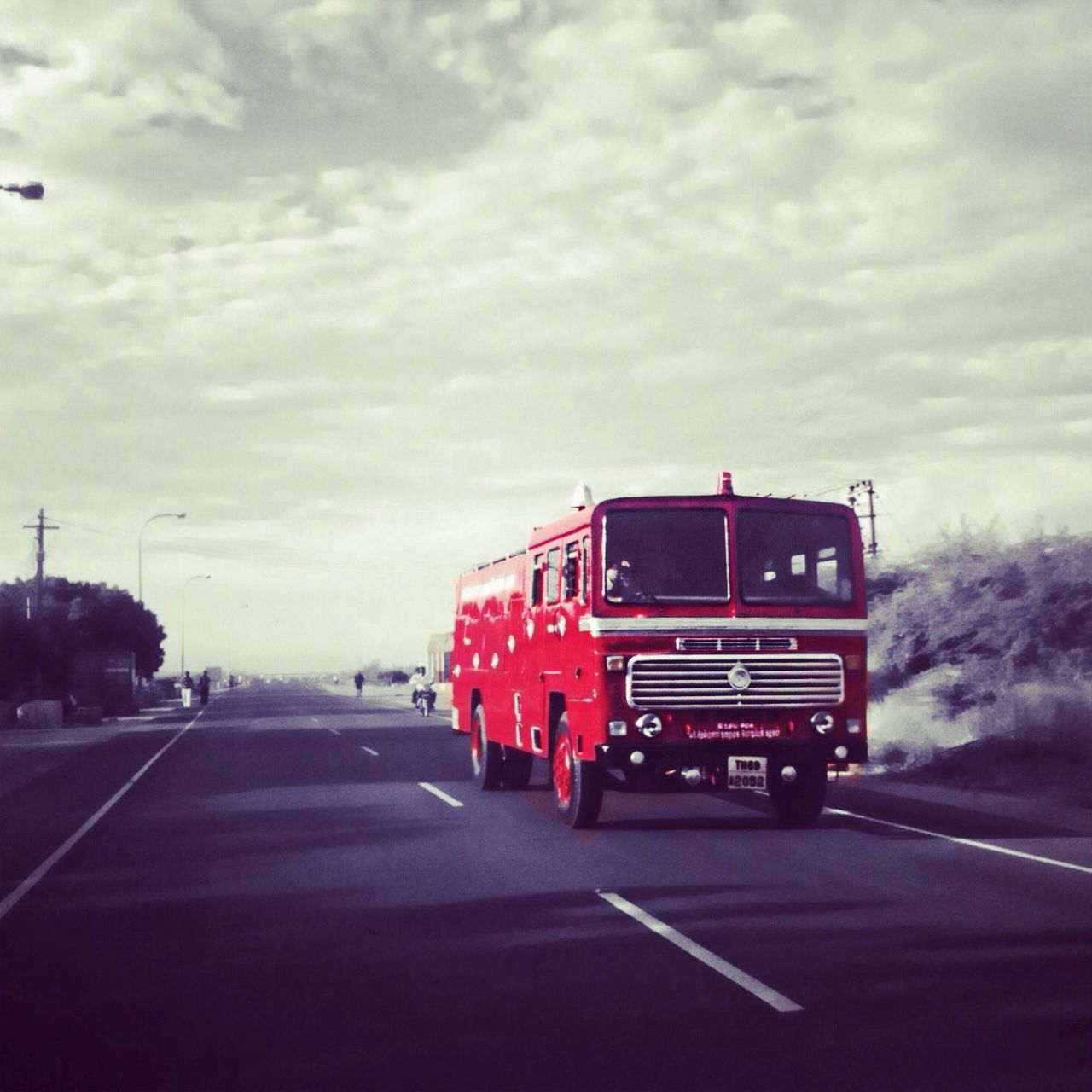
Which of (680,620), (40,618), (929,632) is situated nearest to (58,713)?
(40,618)

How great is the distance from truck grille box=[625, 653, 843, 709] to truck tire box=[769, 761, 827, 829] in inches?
40.8

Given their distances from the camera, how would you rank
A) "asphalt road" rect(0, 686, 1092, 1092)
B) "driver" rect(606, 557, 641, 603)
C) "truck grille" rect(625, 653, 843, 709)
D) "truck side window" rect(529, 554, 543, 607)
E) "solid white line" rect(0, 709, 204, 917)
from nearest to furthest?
"asphalt road" rect(0, 686, 1092, 1092) → "solid white line" rect(0, 709, 204, 917) → "truck grille" rect(625, 653, 843, 709) → "driver" rect(606, 557, 641, 603) → "truck side window" rect(529, 554, 543, 607)

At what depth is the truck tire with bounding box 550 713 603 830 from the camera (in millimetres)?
13719

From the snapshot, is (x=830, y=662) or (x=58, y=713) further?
(x=58, y=713)

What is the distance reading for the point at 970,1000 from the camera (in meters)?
6.92

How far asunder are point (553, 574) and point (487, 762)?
4.78 m

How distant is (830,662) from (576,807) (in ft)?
9.26

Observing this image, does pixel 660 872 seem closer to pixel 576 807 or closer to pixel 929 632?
pixel 576 807

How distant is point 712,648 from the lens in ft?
43.0

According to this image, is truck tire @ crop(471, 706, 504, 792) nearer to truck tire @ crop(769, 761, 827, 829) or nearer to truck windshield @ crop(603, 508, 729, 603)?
truck tire @ crop(769, 761, 827, 829)

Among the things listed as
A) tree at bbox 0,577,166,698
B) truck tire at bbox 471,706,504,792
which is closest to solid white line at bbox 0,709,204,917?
truck tire at bbox 471,706,504,792

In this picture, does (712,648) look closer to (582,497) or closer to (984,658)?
(582,497)

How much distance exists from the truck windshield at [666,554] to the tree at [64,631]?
48.0 m

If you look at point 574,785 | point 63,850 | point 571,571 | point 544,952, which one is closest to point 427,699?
point 574,785
